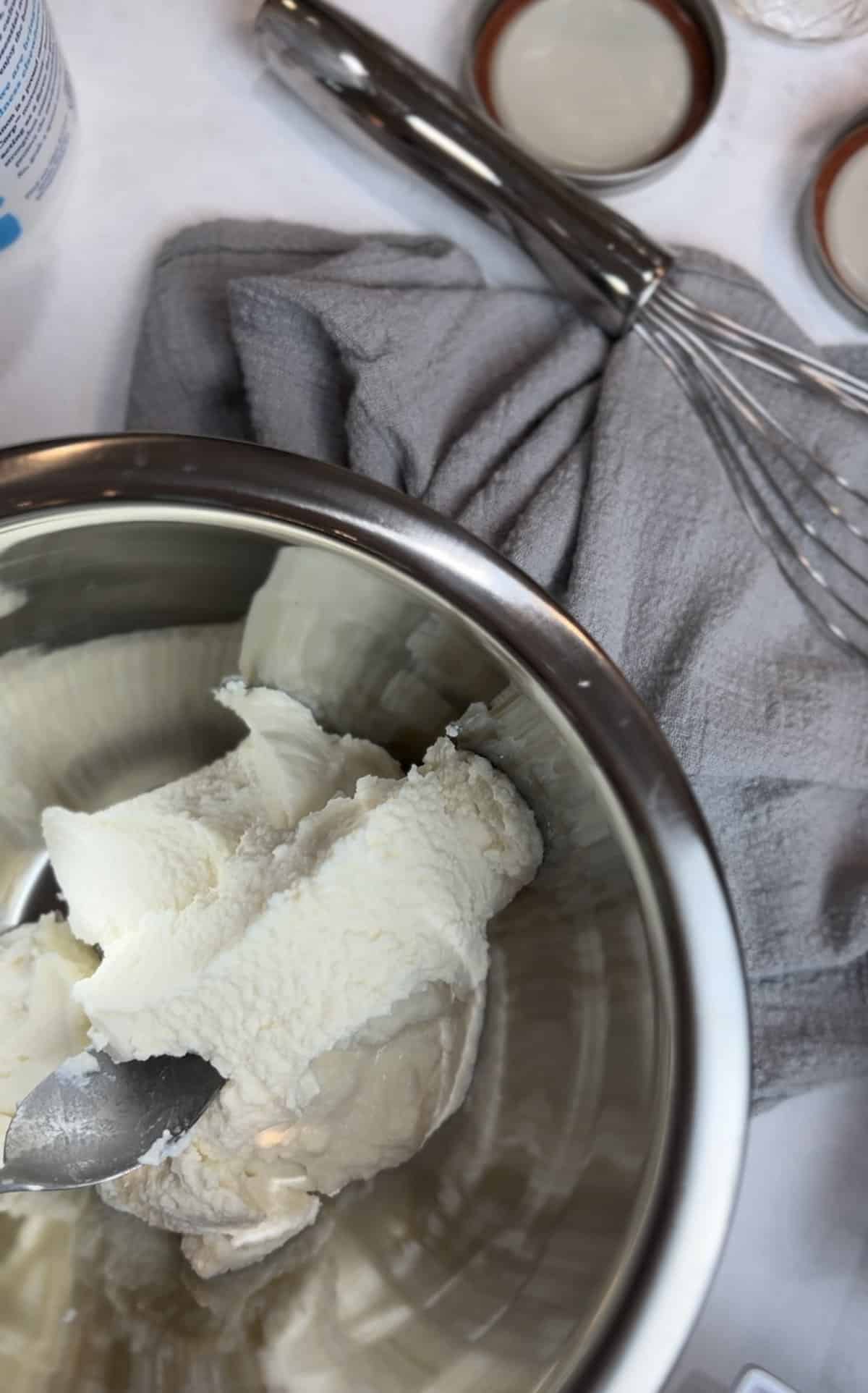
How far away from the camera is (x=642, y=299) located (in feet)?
1.59

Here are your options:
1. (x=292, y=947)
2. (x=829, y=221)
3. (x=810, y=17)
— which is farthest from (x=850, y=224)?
(x=292, y=947)

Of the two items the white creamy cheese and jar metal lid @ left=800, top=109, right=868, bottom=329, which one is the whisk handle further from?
the white creamy cheese

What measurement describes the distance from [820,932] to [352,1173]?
206mm

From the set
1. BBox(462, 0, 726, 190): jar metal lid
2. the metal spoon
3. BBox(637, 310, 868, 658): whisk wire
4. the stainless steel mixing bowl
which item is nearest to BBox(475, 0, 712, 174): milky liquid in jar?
BBox(462, 0, 726, 190): jar metal lid

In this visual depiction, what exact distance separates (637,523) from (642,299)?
106mm

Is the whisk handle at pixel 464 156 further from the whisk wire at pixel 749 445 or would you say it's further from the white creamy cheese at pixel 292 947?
the white creamy cheese at pixel 292 947

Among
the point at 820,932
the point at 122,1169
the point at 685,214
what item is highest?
the point at 685,214

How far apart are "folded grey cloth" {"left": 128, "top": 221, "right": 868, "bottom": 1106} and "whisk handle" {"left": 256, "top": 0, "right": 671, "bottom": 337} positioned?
0.03m

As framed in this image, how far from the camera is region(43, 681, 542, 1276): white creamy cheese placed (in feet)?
1.28

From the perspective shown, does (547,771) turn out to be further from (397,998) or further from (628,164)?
(628,164)

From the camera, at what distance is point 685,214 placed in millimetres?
532

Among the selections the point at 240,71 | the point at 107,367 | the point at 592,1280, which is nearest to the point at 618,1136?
the point at 592,1280

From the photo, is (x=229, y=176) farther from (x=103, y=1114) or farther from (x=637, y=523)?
(x=103, y=1114)

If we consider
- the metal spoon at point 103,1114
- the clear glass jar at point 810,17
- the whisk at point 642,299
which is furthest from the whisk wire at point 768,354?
the metal spoon at point 103,1114
